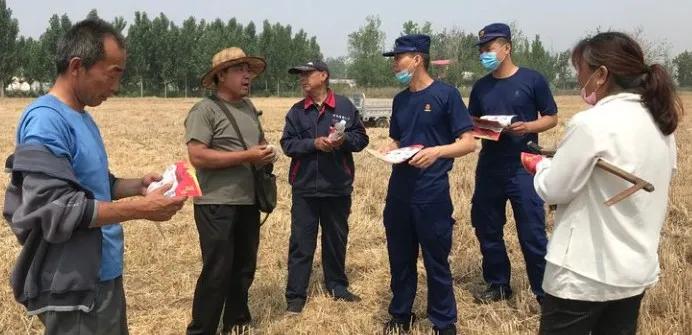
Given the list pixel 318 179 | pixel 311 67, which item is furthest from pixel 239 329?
pixel 311 67

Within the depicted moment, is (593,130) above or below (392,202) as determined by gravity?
above

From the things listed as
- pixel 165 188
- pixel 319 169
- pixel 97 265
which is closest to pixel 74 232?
pixel 97 265

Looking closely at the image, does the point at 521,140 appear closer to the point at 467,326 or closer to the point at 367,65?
the point at 467,326

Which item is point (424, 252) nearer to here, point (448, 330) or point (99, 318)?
point (448, 330)

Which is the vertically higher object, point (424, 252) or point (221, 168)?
point (221, 168)

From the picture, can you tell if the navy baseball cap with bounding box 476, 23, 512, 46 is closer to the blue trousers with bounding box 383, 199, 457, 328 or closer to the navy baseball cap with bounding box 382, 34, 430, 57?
the navy baseball cap with bounding box 382, 34, 430, 57

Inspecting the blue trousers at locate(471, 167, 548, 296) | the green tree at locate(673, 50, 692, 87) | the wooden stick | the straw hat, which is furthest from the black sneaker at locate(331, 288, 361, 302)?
the green tree at locate(673, 50, 692, 87)

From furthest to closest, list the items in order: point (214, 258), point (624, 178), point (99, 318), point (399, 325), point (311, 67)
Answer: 1. point (311, 67)
2. point (399, 325)
3. point (214, 258)
4. point (99, 318)
5. point (624, 178)

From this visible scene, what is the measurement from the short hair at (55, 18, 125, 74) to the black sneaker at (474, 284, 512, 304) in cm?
349

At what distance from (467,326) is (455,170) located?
6.15 meters

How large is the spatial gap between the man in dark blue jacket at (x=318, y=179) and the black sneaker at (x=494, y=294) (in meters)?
1.00

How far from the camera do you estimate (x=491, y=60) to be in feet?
15.3

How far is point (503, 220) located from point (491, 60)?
129cm

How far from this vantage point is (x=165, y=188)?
2426mm
